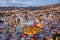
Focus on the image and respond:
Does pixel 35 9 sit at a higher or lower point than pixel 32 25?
higher

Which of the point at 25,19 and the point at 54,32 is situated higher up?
the point at 25,19

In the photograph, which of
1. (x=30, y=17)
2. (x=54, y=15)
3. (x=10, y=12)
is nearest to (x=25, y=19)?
(x=30, y=17)

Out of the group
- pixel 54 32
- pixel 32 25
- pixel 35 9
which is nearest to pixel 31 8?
pixel 35 9

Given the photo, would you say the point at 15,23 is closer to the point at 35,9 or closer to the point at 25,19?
the point at 25,19

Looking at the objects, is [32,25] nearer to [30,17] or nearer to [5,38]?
[30,17]

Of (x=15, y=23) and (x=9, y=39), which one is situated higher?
(x=15, y=23)

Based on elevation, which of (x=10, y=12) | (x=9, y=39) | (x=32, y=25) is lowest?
(x=9, y=39)

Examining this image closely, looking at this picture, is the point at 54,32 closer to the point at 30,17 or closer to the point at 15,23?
the point at 30,17
